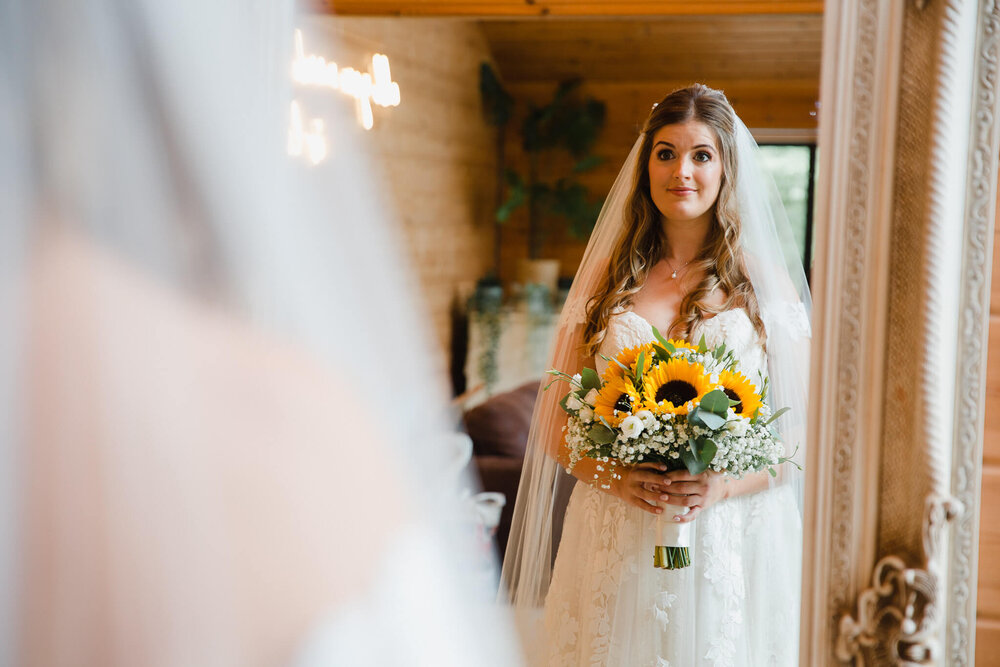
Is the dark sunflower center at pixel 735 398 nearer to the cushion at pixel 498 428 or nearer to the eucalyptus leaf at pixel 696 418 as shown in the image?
the eucalyptus leaf at pixel 696 418

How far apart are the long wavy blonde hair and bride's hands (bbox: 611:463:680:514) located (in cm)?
25

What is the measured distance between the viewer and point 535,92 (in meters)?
6.10

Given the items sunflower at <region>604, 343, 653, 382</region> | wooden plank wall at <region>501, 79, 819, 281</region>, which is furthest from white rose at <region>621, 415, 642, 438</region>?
wooden plank wall at <region>501, 79, 819, 281</region>

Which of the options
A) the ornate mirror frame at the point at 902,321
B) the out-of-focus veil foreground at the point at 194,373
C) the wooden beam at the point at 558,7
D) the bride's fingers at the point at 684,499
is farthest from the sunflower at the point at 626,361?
the wooden beam at the point at 558,7

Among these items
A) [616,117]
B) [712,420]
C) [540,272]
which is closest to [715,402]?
[712,420]

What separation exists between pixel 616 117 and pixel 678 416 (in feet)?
16.0

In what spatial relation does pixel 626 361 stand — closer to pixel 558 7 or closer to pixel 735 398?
pixel 735 398

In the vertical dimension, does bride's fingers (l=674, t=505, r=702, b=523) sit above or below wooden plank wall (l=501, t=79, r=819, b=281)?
below

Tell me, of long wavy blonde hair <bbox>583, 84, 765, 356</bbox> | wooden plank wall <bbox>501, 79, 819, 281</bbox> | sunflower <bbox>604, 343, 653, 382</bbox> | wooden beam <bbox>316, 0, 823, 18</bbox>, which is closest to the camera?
sunflower <bbox>604, 343, 653, 382</bbox>

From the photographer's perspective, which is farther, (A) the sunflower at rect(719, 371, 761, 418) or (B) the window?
(B) the window

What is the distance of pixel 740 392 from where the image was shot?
1328 mm

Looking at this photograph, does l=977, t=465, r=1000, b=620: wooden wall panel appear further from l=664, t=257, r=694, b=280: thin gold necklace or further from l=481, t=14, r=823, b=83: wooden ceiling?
l=481, t=14, r=823, b=83: wooden ceiling

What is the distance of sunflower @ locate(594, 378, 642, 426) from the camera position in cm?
136

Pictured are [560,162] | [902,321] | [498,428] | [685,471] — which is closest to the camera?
[902,321]
